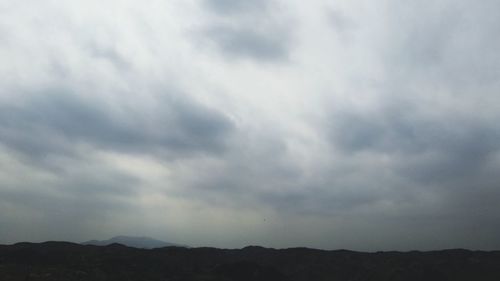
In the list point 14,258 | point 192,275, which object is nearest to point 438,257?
point 192,275

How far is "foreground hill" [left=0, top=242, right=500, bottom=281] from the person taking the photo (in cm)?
8269

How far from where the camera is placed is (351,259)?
111812 mm

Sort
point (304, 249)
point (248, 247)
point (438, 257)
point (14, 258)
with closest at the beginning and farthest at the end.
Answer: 1. point (14, 258)
2. point (438, 257)
3. point (304, 249)
4. point (248, 247)

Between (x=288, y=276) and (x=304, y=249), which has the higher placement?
→ (x=304, y=249)

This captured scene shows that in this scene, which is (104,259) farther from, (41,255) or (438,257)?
(438,257)

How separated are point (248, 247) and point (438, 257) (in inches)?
2012

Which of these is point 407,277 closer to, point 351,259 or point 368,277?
point 368,277

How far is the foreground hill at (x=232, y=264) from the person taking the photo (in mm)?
82688

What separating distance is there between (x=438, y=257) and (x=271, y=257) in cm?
4279

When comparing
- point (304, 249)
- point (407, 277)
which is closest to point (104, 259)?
point (304, 249)

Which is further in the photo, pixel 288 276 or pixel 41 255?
pixel 288 276

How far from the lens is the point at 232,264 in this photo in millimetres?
98438

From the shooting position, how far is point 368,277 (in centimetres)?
9950

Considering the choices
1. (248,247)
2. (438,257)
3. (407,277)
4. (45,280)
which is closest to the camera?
(45,280)
